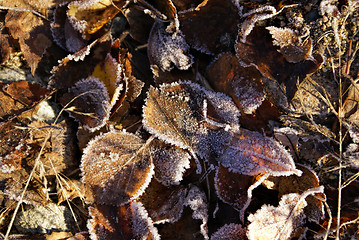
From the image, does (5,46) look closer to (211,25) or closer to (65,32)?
(65,32)

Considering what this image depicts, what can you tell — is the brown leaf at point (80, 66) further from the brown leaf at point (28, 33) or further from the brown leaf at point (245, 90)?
the brown leaf at point (245, 90)

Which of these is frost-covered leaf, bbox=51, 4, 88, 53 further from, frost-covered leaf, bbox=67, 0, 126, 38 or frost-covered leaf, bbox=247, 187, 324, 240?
frost-covered leaf, bbox=247, 187, 324, 240

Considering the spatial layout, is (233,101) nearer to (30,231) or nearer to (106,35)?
(106,35)

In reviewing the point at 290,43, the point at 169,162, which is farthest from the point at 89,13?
the point at 290,43

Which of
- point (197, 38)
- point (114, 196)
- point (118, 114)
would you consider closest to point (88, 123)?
point (118, 114)

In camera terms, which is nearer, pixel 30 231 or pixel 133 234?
pixel 133 234
